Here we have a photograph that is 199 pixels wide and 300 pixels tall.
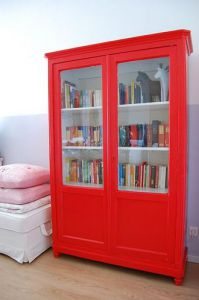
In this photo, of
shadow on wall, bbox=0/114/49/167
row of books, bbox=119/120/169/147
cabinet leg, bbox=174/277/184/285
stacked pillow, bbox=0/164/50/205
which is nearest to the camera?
cabinet leg, bbox=174/277/184/285

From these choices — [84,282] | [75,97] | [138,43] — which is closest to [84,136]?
[75,97]

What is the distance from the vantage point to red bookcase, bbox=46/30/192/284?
1819mm

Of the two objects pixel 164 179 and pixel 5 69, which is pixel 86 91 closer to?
pixel 164 179

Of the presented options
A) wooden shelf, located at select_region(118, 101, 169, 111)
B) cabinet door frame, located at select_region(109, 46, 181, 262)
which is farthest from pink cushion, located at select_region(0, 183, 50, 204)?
wooden shelf, located at select_region(118, 101, 169, 111)

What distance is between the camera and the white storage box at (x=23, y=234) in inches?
86.2

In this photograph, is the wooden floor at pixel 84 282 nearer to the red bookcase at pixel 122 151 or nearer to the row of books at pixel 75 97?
the red bookcase at pixel 122 151

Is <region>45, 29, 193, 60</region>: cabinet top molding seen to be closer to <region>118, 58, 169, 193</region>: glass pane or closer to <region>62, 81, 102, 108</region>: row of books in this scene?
<region>118, 58, 169, 193</region>: glass pane

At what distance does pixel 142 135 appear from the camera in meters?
2.07

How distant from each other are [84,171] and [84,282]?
97cm

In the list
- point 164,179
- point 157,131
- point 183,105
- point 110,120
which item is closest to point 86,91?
point 110,120

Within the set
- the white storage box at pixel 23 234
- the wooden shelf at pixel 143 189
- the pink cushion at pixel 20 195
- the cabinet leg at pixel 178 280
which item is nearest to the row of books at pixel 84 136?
the wooden shelf at pixel 143 189

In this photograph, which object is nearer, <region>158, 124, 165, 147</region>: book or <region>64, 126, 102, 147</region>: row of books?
<region>158, 124, 165, 147</region>: book

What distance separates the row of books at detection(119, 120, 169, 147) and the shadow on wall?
1.17 meters

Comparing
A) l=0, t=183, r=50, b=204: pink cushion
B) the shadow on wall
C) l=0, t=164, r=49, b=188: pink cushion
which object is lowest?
l=0, t=183, r=50, b=204: pink cushion
